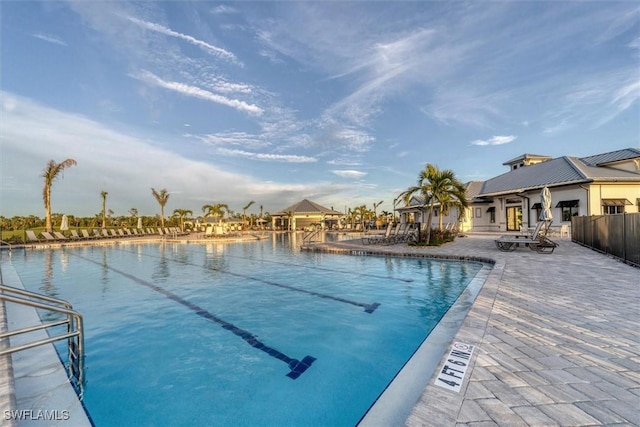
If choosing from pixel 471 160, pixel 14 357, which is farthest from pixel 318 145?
pixel 14 357

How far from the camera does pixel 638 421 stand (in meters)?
1.72

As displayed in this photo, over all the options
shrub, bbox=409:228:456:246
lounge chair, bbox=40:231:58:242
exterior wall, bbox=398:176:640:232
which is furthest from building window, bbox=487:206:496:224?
lounge chair, bbox=40:231:58:242

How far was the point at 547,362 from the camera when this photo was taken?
2.51m

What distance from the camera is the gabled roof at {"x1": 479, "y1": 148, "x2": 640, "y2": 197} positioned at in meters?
17.1

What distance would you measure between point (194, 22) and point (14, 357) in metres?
13.0

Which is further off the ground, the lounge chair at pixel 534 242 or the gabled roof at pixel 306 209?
the gabled roof at pixel 306 209

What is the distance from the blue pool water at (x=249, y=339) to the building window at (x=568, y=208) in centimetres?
1414

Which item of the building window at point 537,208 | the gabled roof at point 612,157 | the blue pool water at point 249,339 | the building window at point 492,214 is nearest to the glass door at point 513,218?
the building window at point 492,214

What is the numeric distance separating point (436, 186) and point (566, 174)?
1180 centimetres

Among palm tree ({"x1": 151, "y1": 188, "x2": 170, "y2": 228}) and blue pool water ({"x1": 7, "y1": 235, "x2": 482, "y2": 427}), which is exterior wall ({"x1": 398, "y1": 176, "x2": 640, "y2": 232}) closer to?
blue pool water ({"x1": 7, "y1": 235, "x2": 482, "y2": 427})

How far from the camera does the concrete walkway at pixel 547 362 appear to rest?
179 cm

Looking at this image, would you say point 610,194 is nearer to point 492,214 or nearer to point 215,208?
point 492,214

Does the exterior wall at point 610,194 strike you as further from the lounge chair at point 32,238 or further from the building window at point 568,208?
the lounge chair at point 32,238

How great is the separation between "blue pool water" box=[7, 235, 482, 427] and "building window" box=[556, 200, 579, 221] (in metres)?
14.1
